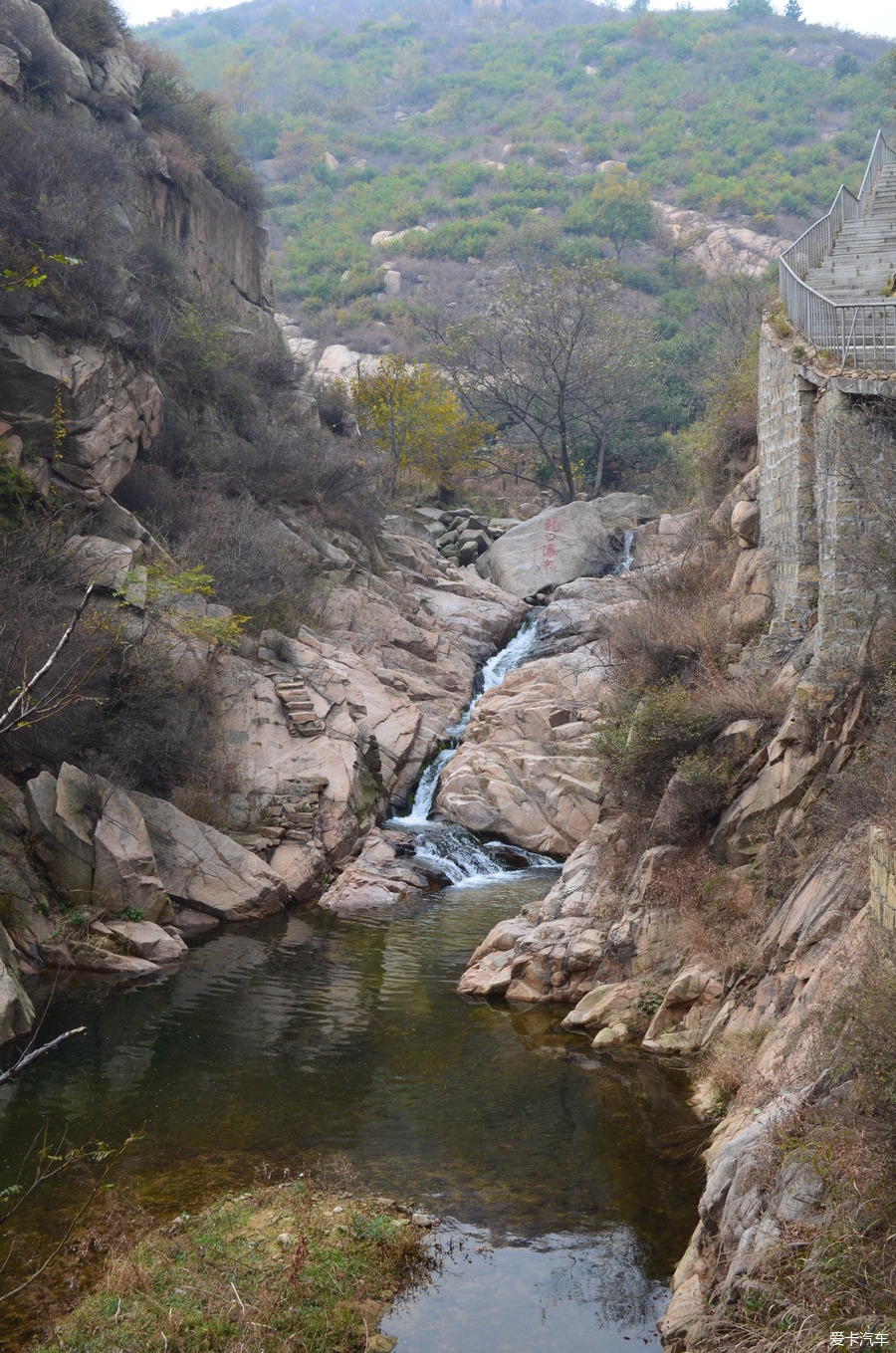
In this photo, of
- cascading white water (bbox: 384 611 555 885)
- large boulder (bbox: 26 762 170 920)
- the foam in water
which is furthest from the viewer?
the foam in water

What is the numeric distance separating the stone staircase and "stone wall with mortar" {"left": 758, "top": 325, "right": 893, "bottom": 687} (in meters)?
2.87

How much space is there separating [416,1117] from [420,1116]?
4cm

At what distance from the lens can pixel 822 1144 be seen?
18.8 ft

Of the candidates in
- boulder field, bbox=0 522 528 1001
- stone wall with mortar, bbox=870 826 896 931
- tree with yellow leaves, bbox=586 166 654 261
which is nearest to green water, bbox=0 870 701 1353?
boulder field, bbox=0 522 528 1001

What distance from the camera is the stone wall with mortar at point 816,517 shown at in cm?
1205

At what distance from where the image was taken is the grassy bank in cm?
609

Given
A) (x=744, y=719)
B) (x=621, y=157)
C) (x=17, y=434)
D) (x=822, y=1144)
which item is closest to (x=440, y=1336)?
(x=822, y=1144)

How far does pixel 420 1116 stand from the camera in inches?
380

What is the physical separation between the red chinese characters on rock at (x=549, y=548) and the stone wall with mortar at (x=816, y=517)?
15973 millimetres

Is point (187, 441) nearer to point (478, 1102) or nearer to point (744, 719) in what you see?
point (744, 719)

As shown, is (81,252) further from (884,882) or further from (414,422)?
(884,882)

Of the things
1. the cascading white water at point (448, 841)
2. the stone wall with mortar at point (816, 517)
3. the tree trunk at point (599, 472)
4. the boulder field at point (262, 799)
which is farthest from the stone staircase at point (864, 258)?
the tree trunk at point (599, 472)

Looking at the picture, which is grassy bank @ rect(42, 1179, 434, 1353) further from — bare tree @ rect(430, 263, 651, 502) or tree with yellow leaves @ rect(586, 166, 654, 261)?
tree with yellow leaves @ rect(586, 166, 654, 261)

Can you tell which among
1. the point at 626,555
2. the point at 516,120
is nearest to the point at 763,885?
the point at 626,555
